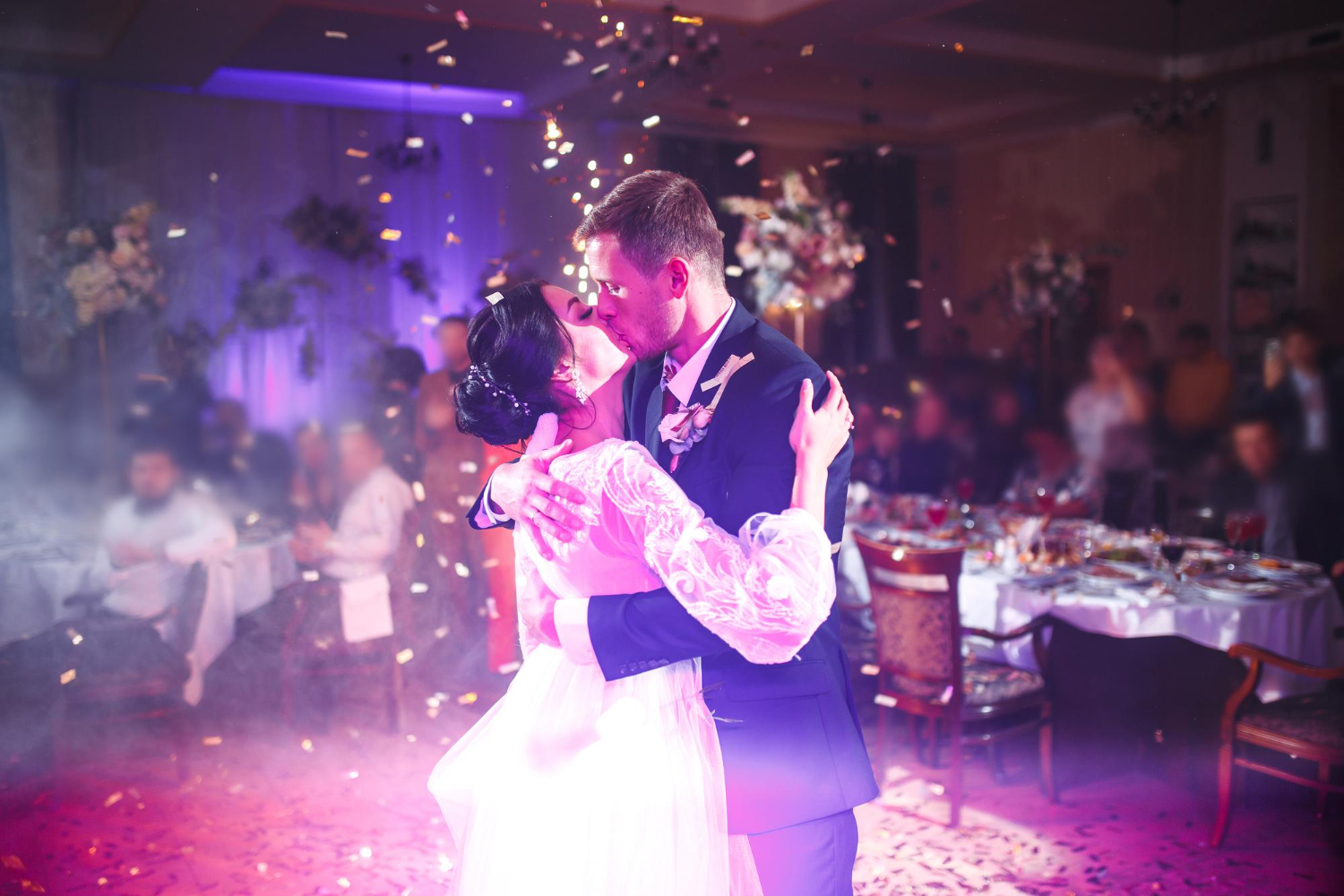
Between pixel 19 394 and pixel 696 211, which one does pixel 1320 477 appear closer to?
pixel 696 211

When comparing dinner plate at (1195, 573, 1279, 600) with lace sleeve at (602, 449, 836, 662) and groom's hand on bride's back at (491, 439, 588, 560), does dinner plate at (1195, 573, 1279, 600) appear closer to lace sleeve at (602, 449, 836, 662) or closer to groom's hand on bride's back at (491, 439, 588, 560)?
lace sleeve at (602, 449, 836, 662)

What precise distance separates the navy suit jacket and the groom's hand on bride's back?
137mm

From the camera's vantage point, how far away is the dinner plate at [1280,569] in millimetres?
3486

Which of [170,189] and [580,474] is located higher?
[170,189]

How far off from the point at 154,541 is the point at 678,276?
3.22 m

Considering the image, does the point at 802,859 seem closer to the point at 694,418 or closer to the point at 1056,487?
the point at 694,418

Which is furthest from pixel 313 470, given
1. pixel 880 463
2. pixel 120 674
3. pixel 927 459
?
pixel 927 459

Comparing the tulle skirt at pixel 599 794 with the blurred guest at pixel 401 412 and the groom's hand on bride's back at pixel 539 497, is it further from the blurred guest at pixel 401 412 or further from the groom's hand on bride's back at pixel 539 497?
the blurred guest at pixel 401 412

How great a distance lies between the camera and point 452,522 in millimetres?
4164

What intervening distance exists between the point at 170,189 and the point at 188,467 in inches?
74.5

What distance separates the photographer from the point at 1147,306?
7.49 metres

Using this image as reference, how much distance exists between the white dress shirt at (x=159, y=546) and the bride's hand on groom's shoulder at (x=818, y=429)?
10.6 feet

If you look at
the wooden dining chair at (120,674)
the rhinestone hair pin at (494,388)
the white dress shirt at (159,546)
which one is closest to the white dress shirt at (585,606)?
the rhinestone hair pin at (494,388)

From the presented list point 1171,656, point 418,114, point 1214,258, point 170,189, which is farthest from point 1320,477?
point 170,189
